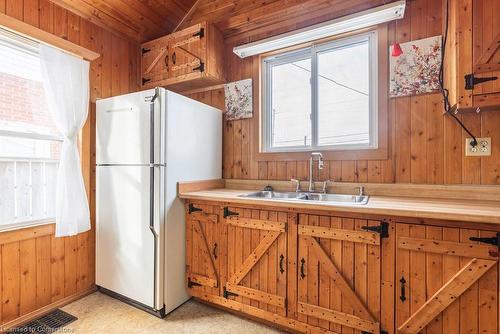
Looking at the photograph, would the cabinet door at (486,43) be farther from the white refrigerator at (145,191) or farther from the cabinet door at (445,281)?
the white refrigerator at (145,191)

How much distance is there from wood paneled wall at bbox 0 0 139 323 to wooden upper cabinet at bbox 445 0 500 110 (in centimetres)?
289

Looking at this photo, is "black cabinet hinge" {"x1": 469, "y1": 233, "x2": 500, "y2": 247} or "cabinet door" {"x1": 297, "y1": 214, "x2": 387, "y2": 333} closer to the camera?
"black cabinet hinge" {"x1": 469, "y1": 233, "x2": 500, "y2": 247}

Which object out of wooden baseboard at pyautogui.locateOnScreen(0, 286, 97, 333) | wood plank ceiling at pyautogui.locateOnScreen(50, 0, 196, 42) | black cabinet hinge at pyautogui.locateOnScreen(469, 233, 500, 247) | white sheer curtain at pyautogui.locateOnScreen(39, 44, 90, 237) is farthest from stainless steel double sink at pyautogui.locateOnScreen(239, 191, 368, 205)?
wood plank ceiling at pyautogui.locateOnScreen(50, 0, 196, 42)

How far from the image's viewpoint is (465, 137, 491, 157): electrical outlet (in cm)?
169

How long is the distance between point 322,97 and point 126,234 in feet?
7.04

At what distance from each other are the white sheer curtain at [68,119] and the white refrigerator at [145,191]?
0.48 feet

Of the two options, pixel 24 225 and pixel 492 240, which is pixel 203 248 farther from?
pixel 492 240

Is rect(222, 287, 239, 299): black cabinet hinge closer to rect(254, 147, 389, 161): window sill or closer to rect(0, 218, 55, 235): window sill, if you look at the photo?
rect(254, 147, 389, 161): window sill

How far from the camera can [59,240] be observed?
2.14m

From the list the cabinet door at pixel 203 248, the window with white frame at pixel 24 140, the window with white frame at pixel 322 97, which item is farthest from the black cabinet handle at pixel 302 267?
the window with white frame at pixel 24 140

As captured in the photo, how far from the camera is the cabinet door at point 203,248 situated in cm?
201

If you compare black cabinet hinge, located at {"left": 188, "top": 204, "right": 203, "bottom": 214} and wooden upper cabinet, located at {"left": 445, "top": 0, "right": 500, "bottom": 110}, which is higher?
wooden upper cabinet, located at {"left": 445, "top": 0, "right": 500, "bottom": 110}

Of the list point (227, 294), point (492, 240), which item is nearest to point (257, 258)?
point (227, 294)

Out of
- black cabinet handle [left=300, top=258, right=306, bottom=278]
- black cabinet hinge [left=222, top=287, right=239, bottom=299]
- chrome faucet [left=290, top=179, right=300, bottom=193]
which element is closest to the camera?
black cabinet handle [left=300, top=258, right=306, bottom=278]
